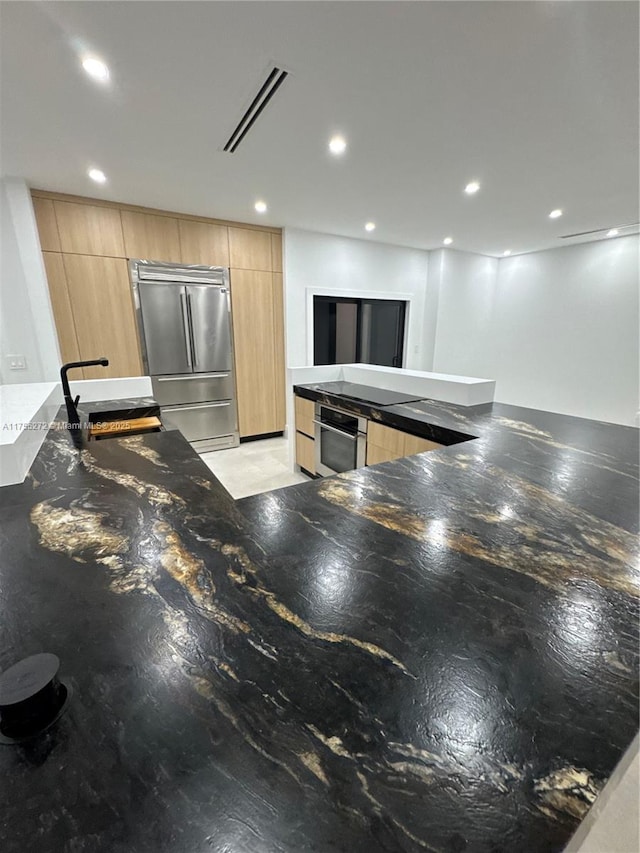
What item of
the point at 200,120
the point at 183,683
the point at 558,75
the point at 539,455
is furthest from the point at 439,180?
the point at 183,683

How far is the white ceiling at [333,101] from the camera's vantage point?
1.41 metres

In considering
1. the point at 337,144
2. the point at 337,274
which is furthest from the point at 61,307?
the point at 337,274

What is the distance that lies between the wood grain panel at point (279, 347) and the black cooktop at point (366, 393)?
4.27 feet

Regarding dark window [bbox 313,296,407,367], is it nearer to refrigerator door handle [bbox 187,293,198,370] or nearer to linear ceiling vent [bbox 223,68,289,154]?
refrigerator door handle [bbox 187,293,198,370]

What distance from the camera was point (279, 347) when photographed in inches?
183

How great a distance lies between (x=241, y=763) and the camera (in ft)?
1.43

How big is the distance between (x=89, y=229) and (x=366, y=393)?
3.08 metres

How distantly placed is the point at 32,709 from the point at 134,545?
1.48 feet

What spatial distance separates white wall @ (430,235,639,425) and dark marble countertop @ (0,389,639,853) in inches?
183

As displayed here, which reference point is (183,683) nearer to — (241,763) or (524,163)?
(241,763)

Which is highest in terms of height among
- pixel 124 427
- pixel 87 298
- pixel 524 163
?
pixel 524 163

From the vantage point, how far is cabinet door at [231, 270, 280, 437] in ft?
14.0

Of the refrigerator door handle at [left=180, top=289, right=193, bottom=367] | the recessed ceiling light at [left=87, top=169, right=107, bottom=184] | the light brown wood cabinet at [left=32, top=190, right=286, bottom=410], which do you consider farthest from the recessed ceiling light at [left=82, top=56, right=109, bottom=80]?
the refrigerator door handle at [left=180, top=289, right=193, bottom=367]

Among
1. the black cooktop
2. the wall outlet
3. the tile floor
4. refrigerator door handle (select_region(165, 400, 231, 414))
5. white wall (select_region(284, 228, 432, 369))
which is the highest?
white wall (select_region(284, 228, 432, 369))
